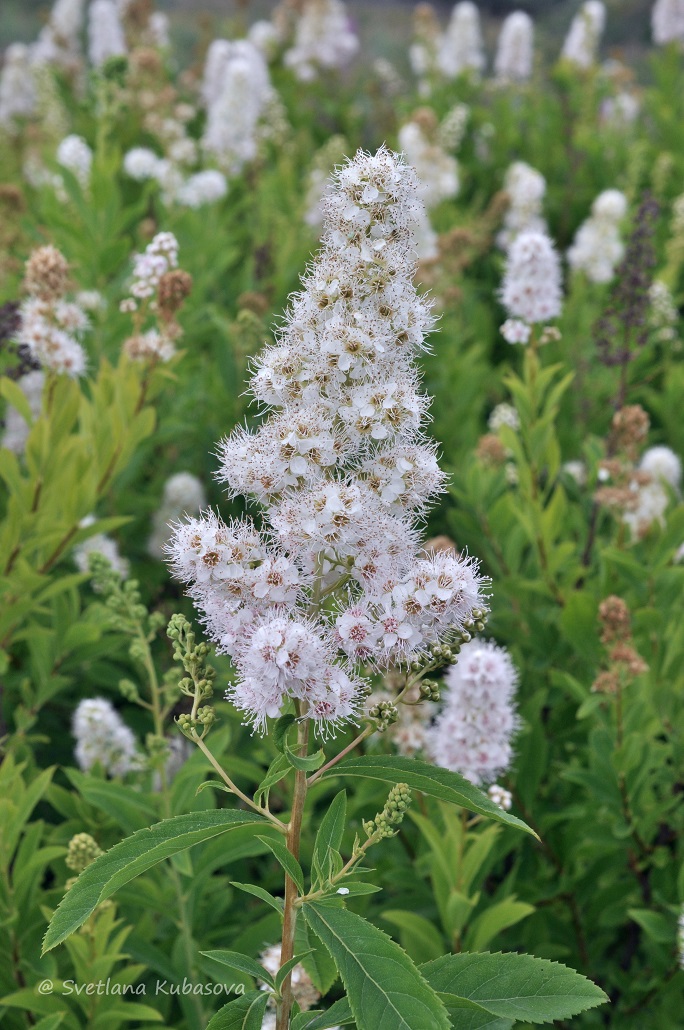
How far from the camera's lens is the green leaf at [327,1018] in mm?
1451

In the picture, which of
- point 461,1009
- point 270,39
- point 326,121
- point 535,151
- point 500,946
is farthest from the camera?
point 270,39

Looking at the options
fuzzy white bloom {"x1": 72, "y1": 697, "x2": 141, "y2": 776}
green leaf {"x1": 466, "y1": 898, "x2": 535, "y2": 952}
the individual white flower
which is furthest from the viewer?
the individual white flower

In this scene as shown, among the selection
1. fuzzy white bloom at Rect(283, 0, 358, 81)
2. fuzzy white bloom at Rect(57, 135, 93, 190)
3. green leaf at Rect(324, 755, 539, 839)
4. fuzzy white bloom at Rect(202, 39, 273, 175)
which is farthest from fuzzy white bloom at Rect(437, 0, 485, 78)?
green leaf at Rect(324, 755, 539, 839)

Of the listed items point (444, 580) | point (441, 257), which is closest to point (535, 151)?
point (441, 257)

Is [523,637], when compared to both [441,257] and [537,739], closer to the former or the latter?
[537,739]

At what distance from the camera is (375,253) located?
1.36 meters

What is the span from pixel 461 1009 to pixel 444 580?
71cm

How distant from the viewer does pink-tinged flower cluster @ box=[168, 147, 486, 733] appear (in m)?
1.36

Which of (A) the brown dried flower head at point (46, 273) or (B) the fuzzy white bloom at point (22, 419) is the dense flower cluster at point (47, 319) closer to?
(A) the brown dried flower head at point (46, 273)

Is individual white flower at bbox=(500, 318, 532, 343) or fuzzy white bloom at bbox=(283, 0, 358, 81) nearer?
individual white flower at bbox=(500, 318, 532, 343)

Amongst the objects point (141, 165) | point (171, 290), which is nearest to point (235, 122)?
point (141, 165)

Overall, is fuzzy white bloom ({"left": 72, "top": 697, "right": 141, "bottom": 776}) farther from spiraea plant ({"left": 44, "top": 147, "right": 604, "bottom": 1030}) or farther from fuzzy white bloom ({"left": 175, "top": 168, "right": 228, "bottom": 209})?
fuzzy white bloom ({"left": 175, "top": 168, "right": 228, "bottom": 209})

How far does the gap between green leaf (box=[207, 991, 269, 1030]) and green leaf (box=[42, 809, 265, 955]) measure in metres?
0.26

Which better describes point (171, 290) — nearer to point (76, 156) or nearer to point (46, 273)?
point (46, 273)
